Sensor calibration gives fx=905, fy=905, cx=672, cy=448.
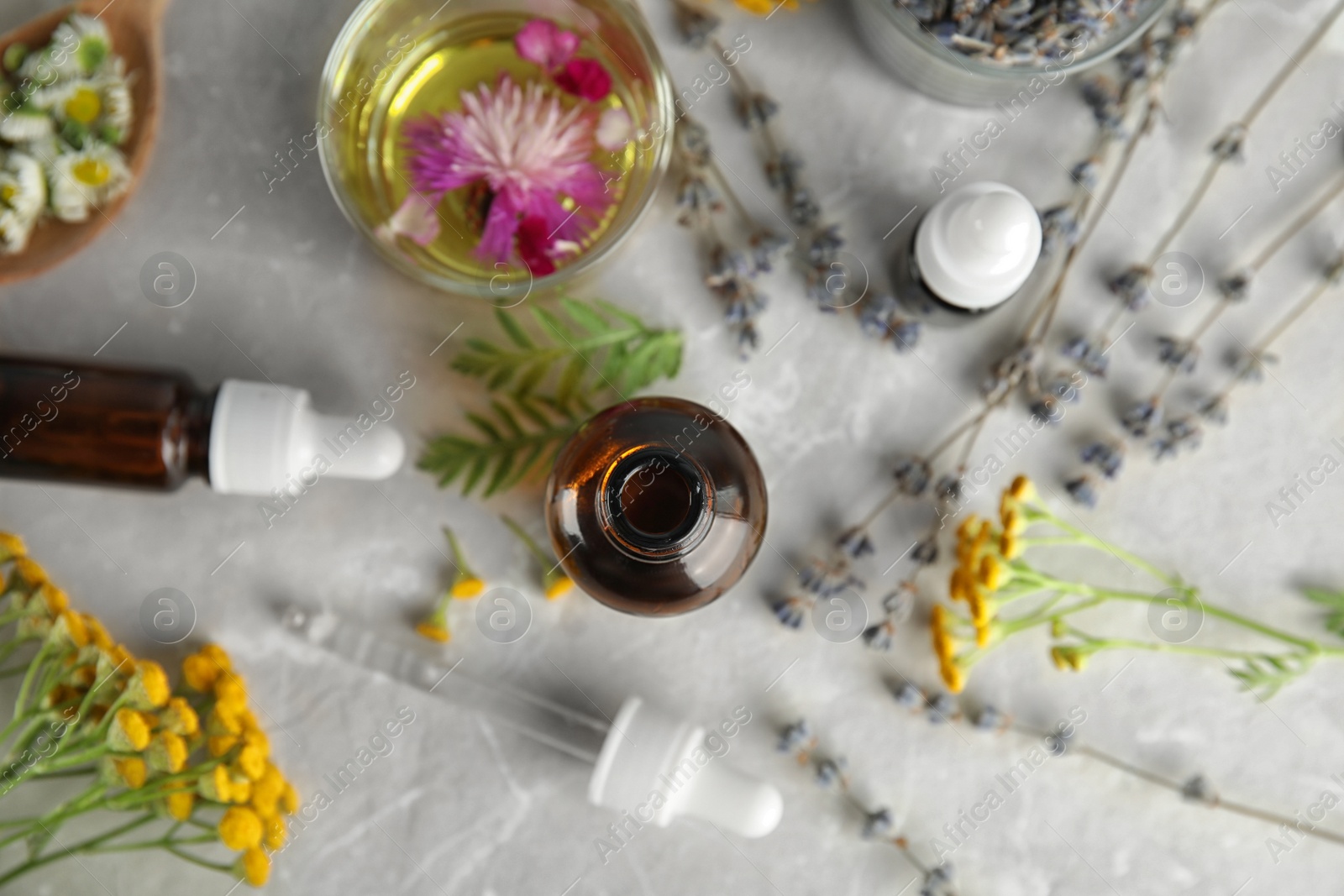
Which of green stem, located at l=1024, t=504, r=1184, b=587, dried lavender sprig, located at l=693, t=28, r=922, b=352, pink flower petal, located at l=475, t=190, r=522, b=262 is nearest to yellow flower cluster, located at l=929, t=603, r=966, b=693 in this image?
green stem, located at l=1024, t=504, r=1184, b=587

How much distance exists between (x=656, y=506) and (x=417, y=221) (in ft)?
1.07

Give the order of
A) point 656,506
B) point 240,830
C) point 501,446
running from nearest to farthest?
point 656,506 < point 240,830 < point 501,446

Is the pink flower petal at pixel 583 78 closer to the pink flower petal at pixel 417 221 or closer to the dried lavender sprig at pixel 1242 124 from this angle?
the pink flower petal at pixel 417 221

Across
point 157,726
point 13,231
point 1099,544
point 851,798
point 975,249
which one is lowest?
point 851,798

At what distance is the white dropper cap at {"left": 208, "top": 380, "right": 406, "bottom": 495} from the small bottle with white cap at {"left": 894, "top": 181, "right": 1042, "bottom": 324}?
41 centimetres

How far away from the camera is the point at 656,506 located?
1.65 ft

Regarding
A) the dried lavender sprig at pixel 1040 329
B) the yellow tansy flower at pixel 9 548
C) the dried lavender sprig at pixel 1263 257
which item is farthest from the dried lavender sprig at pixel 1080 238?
the yellow tansy flower at pixel 9 548

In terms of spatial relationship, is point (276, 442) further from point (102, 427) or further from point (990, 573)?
point (990, 573)

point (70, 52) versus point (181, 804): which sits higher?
point (70, 52)

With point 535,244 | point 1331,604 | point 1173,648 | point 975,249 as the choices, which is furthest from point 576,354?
point 1331,604

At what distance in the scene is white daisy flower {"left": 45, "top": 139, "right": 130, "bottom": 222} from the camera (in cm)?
70

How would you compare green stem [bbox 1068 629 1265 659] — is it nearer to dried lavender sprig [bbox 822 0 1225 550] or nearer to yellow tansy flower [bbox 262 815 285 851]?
dried lavender sprig [bbox 822 0 1225 550]

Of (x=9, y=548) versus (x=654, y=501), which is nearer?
(x=654, y=501)

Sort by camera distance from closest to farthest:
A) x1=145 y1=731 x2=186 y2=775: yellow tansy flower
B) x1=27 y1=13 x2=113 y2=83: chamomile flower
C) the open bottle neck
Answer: the open bottle neck < x1=145 y1=731 x2=186 y2=775: yellow tansy flower < x1=27 y1=13 x2=113 y2=83: chamomile flower
